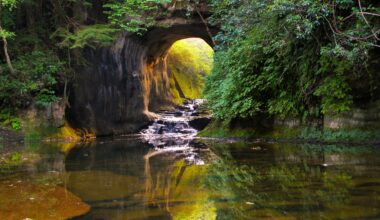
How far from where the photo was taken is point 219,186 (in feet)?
17.9

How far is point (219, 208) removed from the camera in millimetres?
4242

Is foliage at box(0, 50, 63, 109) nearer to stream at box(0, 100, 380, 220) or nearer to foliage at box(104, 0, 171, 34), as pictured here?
foliage at box(104, 0, 171, 34)

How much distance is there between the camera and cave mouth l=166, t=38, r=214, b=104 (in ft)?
112

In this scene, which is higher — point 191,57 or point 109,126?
point 191,57

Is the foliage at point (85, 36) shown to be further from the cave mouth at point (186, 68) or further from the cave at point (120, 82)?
the cave mouth at point (186, 68)

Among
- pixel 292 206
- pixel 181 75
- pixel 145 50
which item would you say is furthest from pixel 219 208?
pixel 181 75

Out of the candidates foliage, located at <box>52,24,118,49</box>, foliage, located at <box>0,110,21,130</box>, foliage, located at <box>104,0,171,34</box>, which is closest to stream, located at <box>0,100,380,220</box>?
foliage, located at <box>52,24,118,49</box>

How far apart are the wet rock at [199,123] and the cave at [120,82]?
9.49ft

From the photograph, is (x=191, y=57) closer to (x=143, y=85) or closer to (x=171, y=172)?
(x=143, y=85)

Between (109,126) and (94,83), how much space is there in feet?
8.39

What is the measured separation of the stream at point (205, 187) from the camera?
4.11 metres

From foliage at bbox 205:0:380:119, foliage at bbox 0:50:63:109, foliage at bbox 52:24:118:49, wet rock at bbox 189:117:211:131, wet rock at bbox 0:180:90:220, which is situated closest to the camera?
wet rock at bbox 0:180:90:220

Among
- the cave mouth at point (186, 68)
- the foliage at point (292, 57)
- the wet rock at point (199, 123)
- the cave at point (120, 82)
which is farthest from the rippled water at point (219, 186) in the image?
the cave mouth at point (186, 68)

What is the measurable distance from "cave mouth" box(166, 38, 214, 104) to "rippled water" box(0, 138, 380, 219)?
24463 mm
